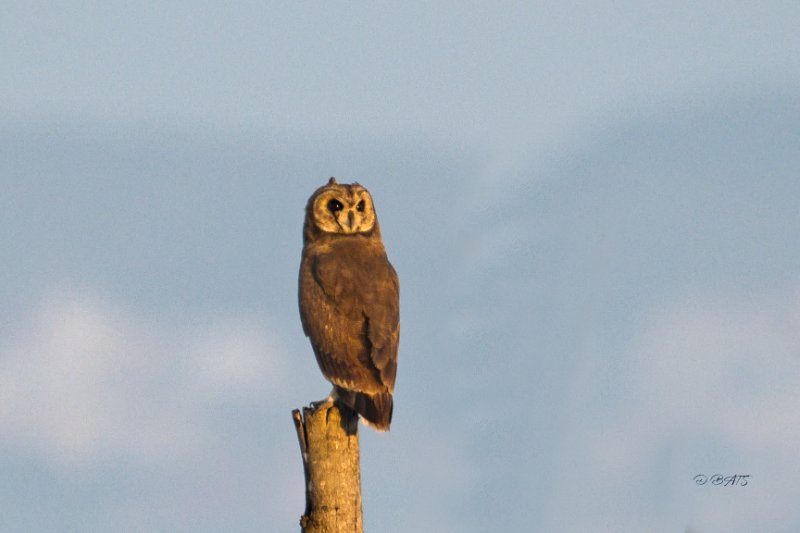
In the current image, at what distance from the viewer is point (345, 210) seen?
15484 millimetres

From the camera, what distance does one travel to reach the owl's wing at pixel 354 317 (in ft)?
43.7

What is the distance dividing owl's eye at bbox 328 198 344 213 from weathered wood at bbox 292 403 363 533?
164 inches

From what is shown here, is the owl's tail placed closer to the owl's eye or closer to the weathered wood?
the weathered wood

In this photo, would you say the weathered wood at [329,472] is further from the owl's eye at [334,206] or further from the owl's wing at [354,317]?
the owl's eye at [334,206]

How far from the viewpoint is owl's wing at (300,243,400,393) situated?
13.3m

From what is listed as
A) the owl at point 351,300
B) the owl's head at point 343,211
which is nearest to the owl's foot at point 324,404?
the owl at point 351,300

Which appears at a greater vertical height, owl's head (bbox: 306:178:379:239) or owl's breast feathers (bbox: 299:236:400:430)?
owl's head (bbox: 306:178:379:239)

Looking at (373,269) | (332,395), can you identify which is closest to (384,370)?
(332,395)

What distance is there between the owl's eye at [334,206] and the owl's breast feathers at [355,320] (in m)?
0.60

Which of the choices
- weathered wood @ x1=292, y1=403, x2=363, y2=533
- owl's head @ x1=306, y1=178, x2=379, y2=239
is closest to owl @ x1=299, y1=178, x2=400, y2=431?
owl's head @ x1=306, y1=178, x2=379, y2=239

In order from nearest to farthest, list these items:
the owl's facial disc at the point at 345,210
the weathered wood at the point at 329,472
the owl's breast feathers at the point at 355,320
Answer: the weathered wood at the point at 329,472 → the owl's breast feathers at the point at 355,320 → the owl's facial disc at the point at 345,210

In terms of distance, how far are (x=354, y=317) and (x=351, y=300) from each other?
23cm

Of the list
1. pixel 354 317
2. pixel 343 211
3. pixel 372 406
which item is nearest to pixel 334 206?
pixel 343 211

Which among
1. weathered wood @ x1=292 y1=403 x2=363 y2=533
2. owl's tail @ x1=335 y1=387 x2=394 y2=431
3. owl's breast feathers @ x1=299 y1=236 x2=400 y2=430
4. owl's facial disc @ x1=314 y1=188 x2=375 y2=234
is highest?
owl's facial disc @ x1=314 y1=188 x2=375 y2=234
